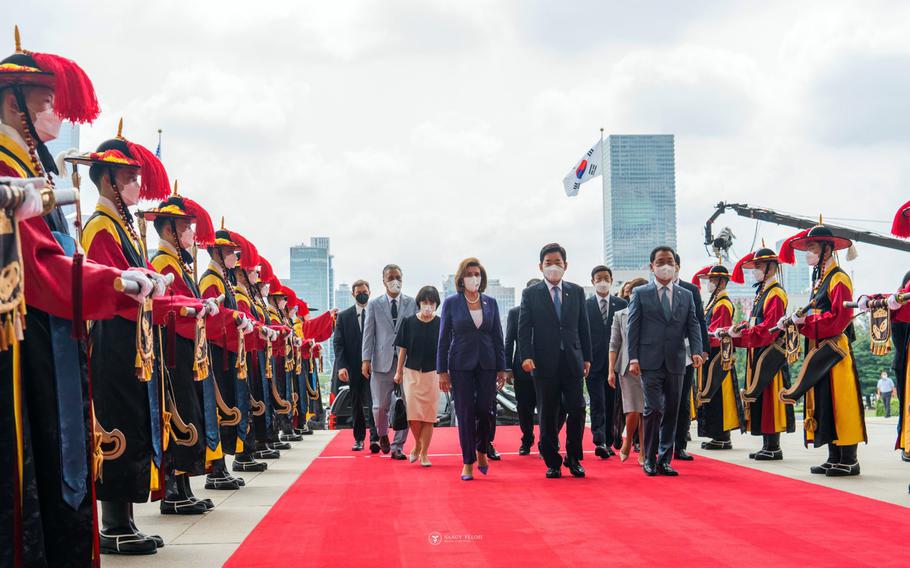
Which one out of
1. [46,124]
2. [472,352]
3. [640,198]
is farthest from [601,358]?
[640,198]

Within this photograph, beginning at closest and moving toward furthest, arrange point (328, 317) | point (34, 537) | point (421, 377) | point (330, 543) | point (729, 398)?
point (34, 537), point (330, 543), point (421, 377), point (729, 398), point (328, 317)

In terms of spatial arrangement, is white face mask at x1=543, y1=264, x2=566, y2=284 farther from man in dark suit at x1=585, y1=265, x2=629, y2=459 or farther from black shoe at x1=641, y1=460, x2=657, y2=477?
man in dark suit at x1=585, y1=265, x2=629, y2=459

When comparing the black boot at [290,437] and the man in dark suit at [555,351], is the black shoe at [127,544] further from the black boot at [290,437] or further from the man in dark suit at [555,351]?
the black boot at [290,437]

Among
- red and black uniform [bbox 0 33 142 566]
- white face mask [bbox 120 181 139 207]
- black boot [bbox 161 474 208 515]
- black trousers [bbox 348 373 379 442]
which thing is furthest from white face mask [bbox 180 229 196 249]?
black trousers [bbox 348 373 379 442]

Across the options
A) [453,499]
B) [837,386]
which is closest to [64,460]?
[453,499]

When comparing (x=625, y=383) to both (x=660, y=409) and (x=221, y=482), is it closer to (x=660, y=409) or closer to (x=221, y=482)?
(x=660, y=409)

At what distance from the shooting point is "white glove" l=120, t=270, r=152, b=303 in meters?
3.76

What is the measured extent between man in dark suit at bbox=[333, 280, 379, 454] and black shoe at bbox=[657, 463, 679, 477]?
166 inches

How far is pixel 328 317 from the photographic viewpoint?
15.1m

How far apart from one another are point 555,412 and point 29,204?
5.79 meters

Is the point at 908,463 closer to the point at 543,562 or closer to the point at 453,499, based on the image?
the point at 453,499

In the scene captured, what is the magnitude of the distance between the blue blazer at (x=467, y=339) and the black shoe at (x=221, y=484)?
2113 mm

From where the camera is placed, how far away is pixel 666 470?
7.94 m

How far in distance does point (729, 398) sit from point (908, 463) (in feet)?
7.08
